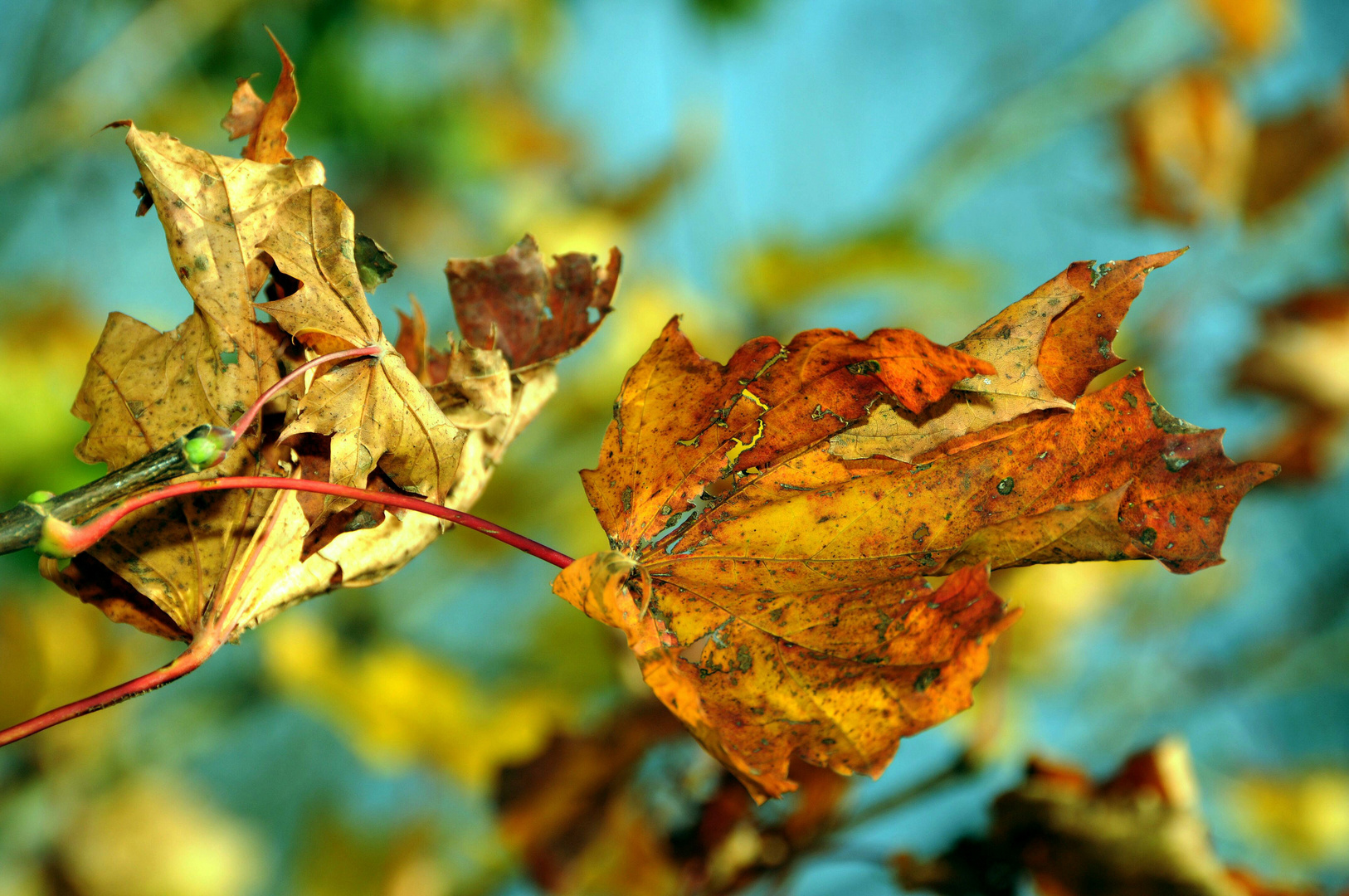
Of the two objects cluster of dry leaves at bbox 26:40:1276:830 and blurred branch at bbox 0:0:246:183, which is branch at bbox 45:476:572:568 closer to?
cluster of dry leaves at bbox 26:40:1276:830

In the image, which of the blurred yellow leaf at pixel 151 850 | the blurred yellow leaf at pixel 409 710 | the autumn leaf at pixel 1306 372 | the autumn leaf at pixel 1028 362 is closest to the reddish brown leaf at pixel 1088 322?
the autumn leaf at pixel 1028 362

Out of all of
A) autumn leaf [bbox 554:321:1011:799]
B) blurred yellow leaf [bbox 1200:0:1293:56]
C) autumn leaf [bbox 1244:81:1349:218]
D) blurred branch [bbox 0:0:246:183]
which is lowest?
autumn leaf [bbox 554:321:1011:799]

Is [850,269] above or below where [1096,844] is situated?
above

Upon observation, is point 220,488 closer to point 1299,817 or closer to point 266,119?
point 266,119

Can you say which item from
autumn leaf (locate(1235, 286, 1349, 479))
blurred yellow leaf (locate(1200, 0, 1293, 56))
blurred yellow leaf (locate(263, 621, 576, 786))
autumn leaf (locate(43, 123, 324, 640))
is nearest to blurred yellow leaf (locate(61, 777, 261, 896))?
blurred yellow leaf (locate(263, 621, 576, 786))

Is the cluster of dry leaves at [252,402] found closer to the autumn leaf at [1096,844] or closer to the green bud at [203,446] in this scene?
the green bud at [203,446]

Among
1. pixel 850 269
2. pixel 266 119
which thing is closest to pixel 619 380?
pixel 850 269
